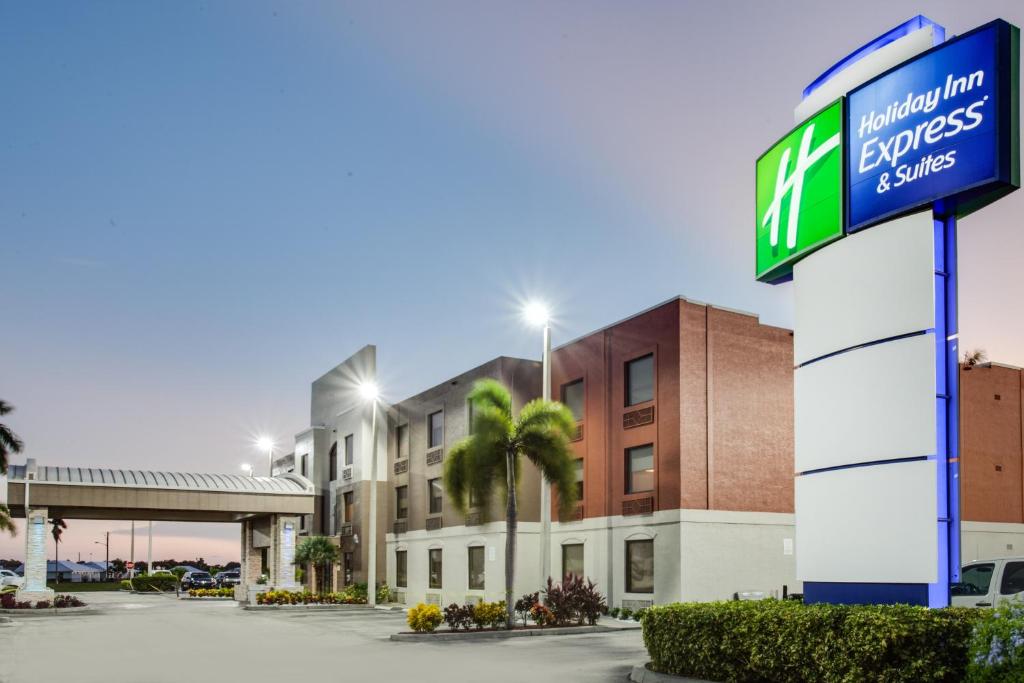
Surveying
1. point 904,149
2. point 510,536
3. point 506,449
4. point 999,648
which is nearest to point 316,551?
point 506,449

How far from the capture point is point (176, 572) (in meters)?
91.6

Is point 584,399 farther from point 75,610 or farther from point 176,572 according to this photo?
point 176,572

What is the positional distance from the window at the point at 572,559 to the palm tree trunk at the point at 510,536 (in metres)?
7.89

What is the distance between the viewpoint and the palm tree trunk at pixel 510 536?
2738cm

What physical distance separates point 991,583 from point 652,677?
231 inches

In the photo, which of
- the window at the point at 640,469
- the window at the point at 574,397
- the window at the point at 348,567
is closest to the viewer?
the window at the point at 640,469

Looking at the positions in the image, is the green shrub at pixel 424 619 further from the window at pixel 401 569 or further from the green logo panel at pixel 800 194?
the window at pixel 401 569

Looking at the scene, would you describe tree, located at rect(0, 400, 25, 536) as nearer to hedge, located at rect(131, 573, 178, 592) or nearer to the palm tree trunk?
the palm tree trunk

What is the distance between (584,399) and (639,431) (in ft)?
12.6

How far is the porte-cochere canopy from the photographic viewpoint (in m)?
44.8

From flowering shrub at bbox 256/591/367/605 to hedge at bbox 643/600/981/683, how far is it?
32.2 metres

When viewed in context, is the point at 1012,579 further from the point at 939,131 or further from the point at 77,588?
the point at 77,588

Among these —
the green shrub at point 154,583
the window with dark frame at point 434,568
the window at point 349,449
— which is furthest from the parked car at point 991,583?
the green shrub at point 154,583

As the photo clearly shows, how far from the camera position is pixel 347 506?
55.4m
